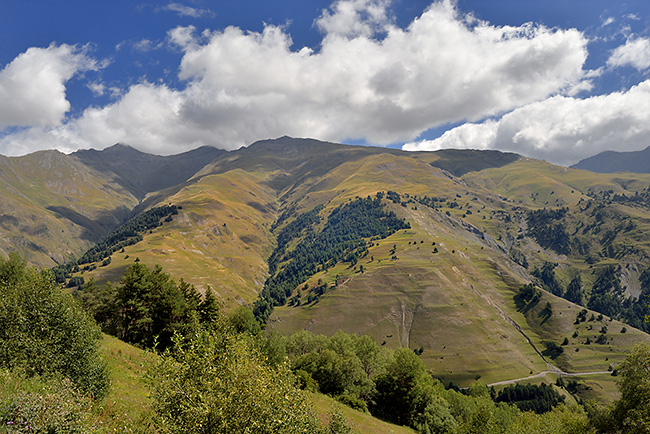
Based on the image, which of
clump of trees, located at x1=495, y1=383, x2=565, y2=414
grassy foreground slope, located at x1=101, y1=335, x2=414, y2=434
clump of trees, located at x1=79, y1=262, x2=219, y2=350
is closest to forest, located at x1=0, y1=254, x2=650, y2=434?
grassy foreground slope, located at x1=101, y1=335, x2=414, y2=434

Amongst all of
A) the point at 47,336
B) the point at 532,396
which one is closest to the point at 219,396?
the point at 47,336

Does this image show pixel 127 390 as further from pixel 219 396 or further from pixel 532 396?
pixel 532 396

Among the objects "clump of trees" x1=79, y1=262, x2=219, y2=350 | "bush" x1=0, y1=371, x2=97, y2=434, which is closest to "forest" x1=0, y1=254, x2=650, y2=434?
"bush" x1=0, y1=371, x2=97, y2=434

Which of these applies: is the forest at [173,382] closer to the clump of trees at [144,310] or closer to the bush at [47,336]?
the bush at [47,336]

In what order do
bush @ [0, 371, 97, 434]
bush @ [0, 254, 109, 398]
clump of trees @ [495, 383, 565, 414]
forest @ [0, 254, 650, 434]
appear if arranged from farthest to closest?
1. clump of trees @ [495, 383, 565, 414]
2. bush @ [0, 254, 109, 398]
3. forest @ [0, 254, 650, 434]
4. bush @ [0, 371, 97, 434]

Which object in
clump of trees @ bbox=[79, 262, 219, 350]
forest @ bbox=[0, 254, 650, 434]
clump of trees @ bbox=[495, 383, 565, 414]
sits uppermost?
forest @ bbox=[0, 254, 650, 434]

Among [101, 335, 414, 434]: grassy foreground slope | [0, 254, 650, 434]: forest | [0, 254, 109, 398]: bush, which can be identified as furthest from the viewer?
[101, 335, 414, 434]: grassy foreground slope

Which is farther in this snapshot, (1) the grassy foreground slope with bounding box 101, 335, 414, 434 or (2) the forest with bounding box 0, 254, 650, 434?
(1) the grassy foreground slope with bounding box 101, 335, 414, 434

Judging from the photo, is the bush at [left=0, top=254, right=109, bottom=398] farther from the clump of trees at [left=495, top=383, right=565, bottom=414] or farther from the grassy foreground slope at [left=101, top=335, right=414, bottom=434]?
the clump of trees at [left=495, top=383, right=565, bottom=414]

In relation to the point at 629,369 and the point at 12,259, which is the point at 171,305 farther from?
the point at 629,369

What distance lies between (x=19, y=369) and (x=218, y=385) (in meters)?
14.8

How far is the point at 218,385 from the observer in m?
18.8

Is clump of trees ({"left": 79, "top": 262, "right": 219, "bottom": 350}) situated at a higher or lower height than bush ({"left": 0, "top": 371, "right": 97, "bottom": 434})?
lower

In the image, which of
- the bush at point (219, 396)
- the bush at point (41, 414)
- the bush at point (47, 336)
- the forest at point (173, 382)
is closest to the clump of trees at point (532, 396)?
the forest at point (173, 382)
